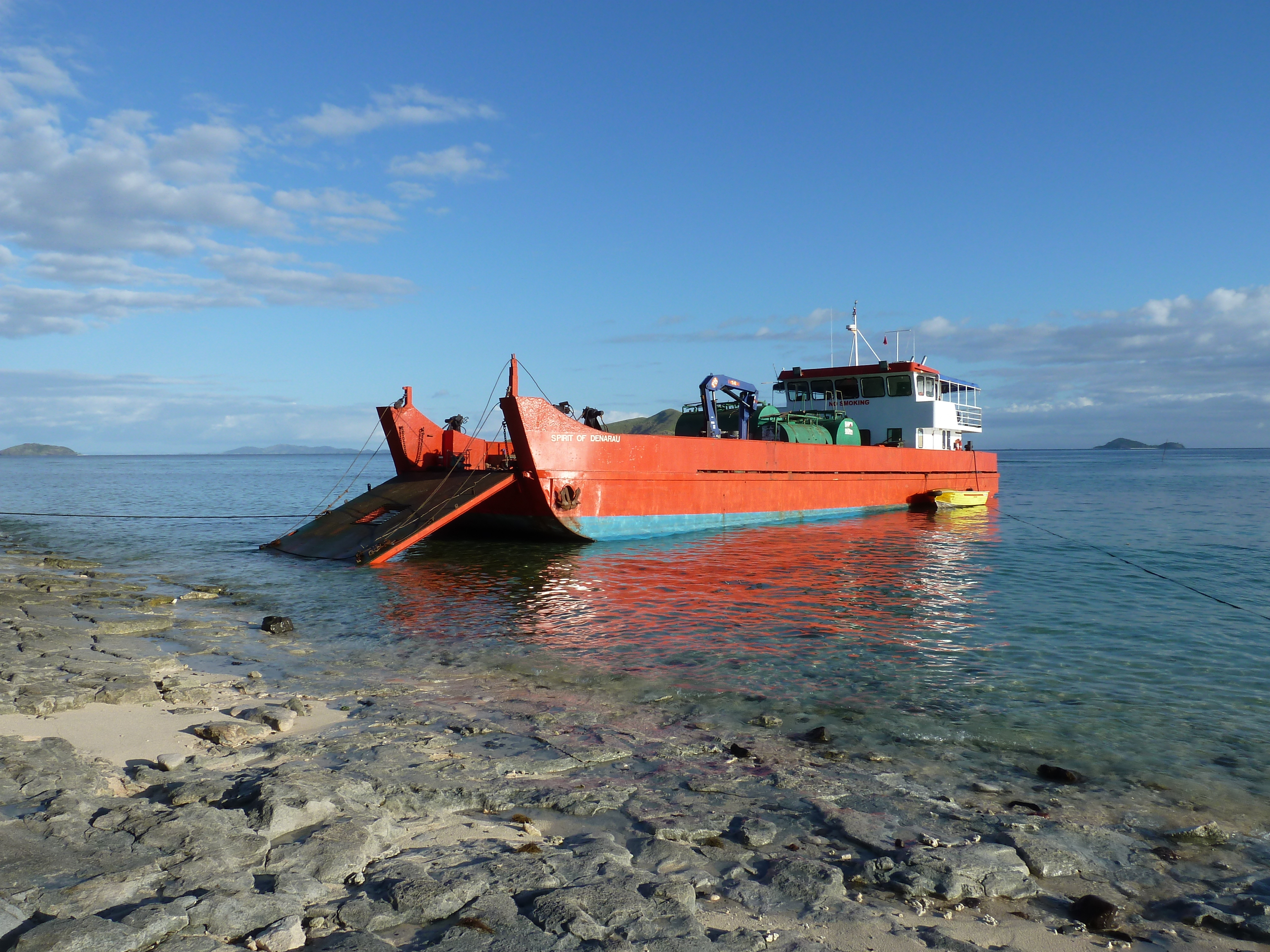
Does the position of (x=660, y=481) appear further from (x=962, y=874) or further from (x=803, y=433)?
(x=962, y=874)

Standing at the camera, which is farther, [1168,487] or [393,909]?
[1168,487]

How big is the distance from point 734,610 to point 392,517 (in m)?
9.34

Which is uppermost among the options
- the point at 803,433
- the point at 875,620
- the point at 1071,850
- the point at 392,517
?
the point at 803,433

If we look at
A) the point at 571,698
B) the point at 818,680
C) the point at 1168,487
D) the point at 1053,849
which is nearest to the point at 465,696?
the point at 571,698

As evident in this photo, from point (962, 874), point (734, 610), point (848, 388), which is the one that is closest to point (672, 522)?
point (734, 610)

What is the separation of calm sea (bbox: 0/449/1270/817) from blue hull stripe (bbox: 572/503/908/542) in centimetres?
38

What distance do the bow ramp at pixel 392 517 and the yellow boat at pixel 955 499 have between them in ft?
59.2

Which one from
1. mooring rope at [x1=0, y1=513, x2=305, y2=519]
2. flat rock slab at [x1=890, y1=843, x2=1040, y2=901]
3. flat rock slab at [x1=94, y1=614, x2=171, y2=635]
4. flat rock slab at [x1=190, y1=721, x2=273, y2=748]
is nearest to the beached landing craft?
flat rock slab at [x1=94, y1=614, x2=171, y2=635]

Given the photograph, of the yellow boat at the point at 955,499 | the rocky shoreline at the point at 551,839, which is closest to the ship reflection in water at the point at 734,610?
the rocky shoreline at the point at 551,839

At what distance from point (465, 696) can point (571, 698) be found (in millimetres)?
1005

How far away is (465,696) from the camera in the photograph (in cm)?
733

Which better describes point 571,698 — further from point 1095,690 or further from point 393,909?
point 1095,690

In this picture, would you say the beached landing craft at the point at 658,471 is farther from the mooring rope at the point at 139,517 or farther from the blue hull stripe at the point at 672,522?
the mooring rope at the point at 139,517

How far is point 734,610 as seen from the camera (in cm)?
1177
